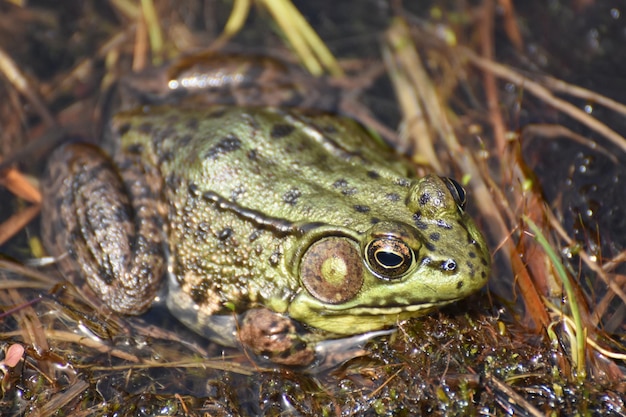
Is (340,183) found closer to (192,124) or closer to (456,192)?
(456,192)

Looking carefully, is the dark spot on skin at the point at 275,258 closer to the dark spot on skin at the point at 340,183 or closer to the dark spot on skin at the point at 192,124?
the dark spot on skin at the point at 340,183

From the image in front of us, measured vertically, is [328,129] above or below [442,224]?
above

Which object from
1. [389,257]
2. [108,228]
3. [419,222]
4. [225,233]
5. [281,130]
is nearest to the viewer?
[389,257]

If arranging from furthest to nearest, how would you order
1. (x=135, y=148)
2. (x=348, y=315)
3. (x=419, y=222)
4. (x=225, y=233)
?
(x=135, y=148), (x=225, y=233), (x=348, y=315), (x=419, y=222)

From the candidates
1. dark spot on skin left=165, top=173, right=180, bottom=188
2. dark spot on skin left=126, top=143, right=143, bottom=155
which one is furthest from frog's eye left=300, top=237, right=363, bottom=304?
dark spot on skin left=126, top=143, right=143, bottom=155

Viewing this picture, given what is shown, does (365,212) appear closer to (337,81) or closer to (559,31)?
(337,81)

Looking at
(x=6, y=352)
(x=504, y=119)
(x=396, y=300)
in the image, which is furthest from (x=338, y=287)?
(x=504, y=119)

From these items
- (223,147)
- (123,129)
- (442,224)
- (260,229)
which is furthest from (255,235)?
(123,129)
